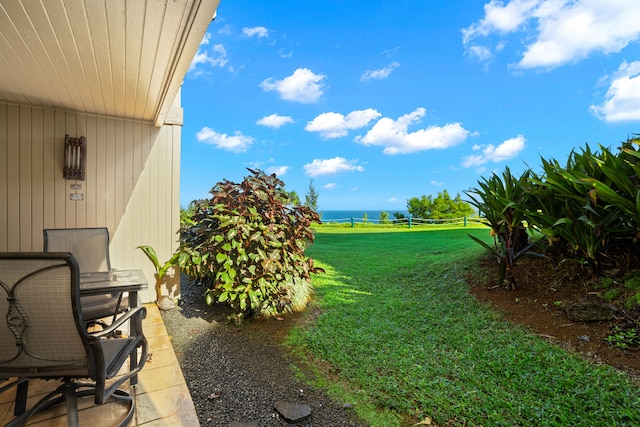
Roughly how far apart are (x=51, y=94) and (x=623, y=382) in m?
5.40

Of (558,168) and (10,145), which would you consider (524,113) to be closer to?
(558,168)

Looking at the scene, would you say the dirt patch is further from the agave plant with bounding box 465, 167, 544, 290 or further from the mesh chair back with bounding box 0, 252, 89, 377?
the mesh chair back with bounding box 0, 252, 89, 377

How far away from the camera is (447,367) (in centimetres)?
243

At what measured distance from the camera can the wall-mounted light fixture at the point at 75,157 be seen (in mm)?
3506

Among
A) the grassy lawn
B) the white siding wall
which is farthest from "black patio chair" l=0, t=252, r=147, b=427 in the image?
the white siding wall

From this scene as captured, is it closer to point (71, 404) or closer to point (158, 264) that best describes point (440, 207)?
point (158, 264)

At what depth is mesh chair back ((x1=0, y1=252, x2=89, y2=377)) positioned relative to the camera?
4.37 feet

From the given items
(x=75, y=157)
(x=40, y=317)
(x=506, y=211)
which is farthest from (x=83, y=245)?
(x=506, y=211)

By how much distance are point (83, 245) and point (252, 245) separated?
1653 mm

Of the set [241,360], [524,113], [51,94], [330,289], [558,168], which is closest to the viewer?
[241,360]

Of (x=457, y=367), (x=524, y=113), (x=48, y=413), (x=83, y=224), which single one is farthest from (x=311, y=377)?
(x=524, y=113)

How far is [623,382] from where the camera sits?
204 cm

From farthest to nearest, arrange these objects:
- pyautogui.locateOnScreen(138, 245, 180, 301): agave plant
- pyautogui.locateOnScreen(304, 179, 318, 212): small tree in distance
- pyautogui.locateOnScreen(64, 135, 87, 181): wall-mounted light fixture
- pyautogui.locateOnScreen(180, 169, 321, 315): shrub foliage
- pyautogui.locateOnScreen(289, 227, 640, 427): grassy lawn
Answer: pyautogui.locateOnScreen(304, 179, 318, 212): small tree in distance
pyautogui.locateOnScreen(138, 245, 180, 301): agave plant
pyautogui.locateOnScreen(64, 135, 87, 181): wall-mounted light fixture
pyautogui.locateOnScreen(180, 169, 321, 315): shrub foliage
pyautogui.locateOnScreen(289, 227, 640, 427): grassy lawn

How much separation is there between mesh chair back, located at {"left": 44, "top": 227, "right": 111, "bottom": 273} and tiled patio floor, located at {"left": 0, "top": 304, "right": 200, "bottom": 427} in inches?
46.7
